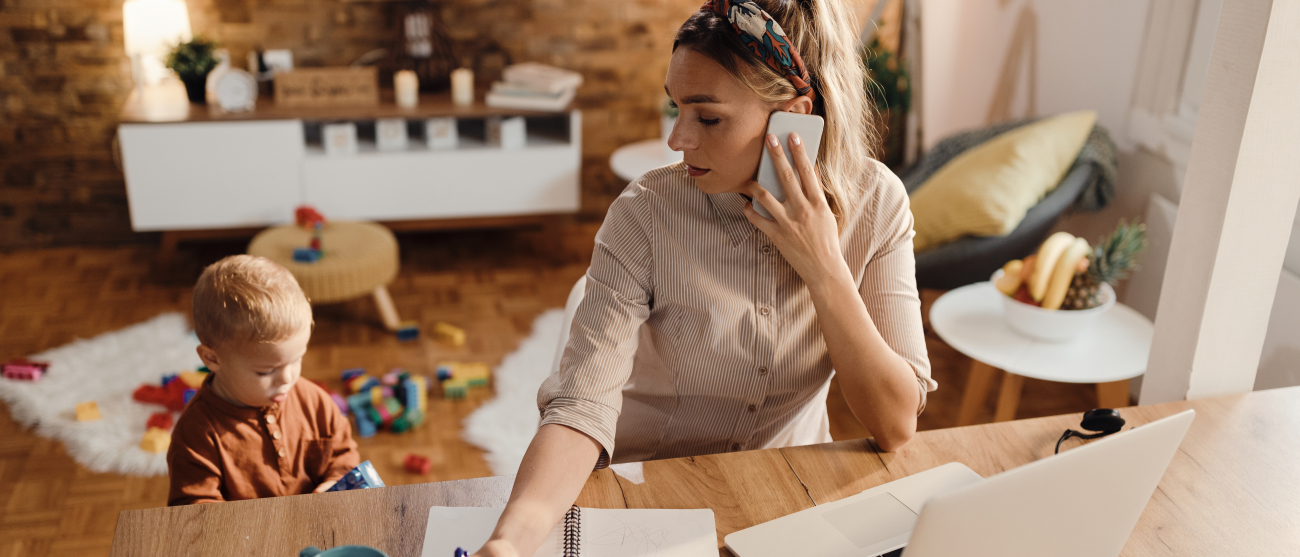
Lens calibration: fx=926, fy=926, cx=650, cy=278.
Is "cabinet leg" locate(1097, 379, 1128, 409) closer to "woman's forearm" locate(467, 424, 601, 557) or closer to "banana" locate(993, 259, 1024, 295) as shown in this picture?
"banana" locate(993, 259, 1024, 295)

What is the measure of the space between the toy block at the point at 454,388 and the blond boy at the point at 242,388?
1.25 metres

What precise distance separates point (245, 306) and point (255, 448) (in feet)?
0.76

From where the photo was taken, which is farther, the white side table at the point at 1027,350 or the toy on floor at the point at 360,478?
the white side table at the point at 1027,350

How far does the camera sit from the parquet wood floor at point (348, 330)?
216cm

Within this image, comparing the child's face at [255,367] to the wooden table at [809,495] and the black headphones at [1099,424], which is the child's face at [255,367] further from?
the black headphones at [1099,424]

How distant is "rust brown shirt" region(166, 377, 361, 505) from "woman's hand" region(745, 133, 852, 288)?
77 centimetres

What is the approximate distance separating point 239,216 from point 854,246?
109 inches

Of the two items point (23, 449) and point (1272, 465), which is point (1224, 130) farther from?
point (23, 449)

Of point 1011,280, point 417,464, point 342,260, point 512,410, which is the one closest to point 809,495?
point 1011,280

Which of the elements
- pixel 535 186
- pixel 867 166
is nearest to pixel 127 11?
pixel 535 186

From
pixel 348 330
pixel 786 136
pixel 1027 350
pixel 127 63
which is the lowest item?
pixel 348 330

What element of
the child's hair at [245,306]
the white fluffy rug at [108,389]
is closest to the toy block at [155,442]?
the white fluffy rug at [108,389]

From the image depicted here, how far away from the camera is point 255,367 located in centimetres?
129

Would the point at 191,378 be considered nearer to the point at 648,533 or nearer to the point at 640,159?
the point at 640,159
